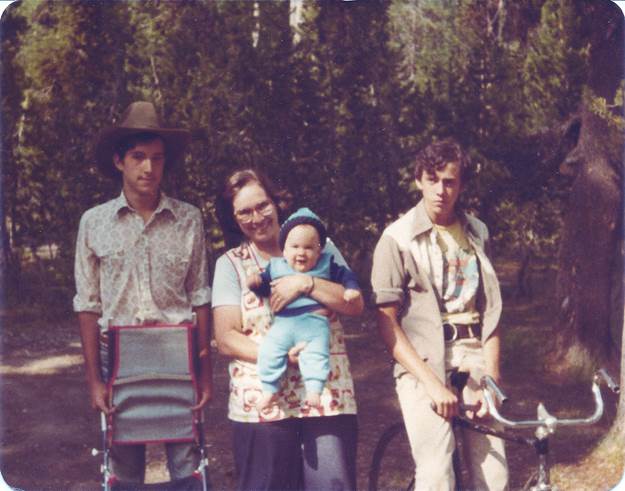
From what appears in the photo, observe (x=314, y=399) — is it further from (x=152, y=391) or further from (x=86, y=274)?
(x=86, y=274)

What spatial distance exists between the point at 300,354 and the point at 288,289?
25 centimetres

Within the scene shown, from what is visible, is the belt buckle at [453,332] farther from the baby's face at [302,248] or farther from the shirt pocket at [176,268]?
the shirt pocket at [176,268]

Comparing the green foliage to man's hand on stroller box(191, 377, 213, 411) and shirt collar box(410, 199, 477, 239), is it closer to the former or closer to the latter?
shirt collar box(410, 199, 477, 239)

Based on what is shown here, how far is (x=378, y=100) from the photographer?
8508mm

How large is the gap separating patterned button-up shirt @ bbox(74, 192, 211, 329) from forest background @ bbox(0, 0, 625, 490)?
4229 millimetres

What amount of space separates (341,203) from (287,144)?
2.59 feet

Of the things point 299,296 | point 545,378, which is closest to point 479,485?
point 299,296

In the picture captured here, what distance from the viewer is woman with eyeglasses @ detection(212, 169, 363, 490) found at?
11.0ft

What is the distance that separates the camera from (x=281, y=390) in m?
3.40

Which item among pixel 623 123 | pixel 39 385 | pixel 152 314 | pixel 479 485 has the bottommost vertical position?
pixel 39 385

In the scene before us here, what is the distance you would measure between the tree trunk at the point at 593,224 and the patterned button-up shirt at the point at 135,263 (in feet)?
17.2

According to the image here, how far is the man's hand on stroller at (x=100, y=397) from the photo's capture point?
143 inches

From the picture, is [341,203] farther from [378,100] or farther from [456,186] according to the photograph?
[456,186]

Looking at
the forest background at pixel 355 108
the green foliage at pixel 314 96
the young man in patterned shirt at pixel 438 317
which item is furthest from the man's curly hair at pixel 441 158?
the forest background at pixel 355 108
